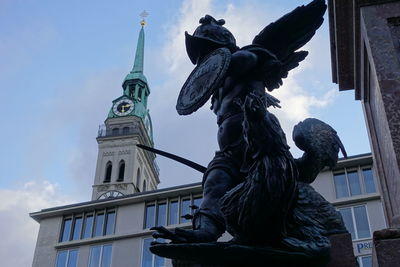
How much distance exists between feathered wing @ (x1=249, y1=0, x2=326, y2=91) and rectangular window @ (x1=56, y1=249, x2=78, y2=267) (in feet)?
117

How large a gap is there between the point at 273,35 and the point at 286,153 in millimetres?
1661

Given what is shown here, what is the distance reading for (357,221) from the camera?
111ft

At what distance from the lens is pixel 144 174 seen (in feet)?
284

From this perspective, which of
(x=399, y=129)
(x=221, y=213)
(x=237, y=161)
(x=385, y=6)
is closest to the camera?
(x=221, y=213)

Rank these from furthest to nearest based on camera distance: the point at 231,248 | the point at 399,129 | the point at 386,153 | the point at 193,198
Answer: the point at 193,198
the point at 386,153
the point at 399,129
the point at 231,248

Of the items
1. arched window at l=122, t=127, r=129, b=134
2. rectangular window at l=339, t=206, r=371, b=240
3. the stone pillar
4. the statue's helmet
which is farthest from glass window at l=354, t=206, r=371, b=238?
arched window at l=122, t=127, r=129, b=134

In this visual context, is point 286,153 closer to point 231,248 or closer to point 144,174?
point 231,248

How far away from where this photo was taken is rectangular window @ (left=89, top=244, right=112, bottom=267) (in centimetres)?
3788

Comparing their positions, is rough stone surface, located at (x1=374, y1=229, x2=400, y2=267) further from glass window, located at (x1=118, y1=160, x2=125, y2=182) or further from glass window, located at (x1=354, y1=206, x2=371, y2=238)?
glass window, located at (x1=118, y1=160, x2=125, y2=182)

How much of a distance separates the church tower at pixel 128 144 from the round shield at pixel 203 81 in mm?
70776

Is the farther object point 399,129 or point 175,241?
point 399,129

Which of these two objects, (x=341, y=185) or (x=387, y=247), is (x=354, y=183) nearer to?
(x=341, y=185)

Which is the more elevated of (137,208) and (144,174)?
(144,174)

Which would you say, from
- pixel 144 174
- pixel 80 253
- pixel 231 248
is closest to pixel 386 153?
pixel 231 248
